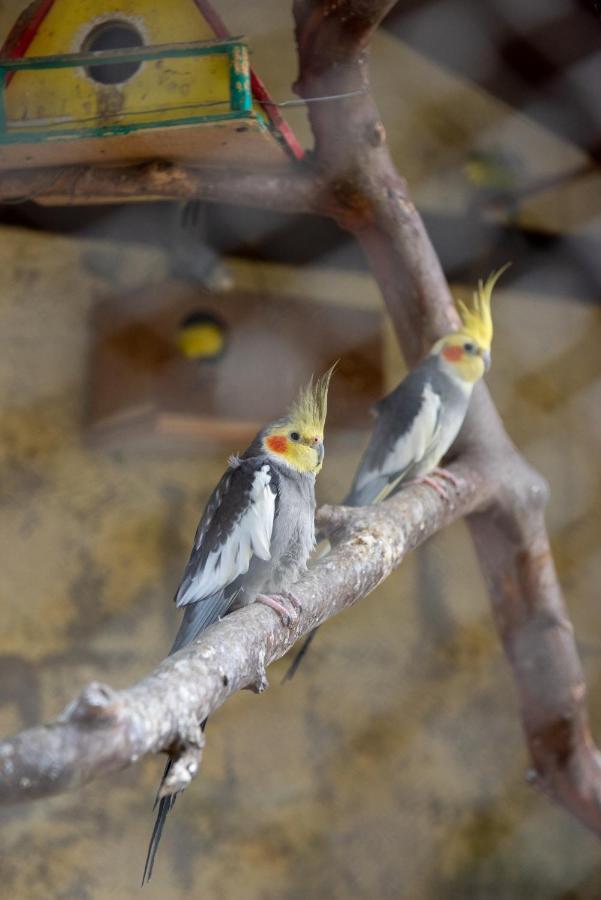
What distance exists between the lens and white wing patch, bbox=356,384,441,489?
128cm

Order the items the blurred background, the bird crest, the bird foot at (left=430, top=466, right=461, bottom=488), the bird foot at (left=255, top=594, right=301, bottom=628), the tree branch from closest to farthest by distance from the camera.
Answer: the bird foot at (left=255, top=594, right=301, bottom=628) < the bird crest < the tree branch < the bird foot at (left=430, top=466, right=461, bottom=488) < the blurred background

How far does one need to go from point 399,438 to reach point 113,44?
22.8 inches

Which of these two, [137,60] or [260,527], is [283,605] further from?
[137,60]

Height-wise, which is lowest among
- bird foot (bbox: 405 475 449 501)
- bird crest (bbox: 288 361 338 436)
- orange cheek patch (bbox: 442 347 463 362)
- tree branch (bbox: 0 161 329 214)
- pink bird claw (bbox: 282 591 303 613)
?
bird foot (bbox: 405 475 449 501)

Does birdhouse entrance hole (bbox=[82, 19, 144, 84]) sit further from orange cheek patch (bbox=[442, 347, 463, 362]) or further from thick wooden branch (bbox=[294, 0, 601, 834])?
orange cheek patch (bbox=[442, 347, 463, 362])

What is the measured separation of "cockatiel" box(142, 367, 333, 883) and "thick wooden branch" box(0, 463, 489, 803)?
0.04 metres

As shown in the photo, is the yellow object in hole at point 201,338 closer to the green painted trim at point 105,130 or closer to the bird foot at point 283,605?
the green painted trim at point 105,130

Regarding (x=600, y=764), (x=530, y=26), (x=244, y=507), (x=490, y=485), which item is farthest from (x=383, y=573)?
(x=530, y=26)

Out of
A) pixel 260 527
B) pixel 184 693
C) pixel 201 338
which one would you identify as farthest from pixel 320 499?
pixel 184 693

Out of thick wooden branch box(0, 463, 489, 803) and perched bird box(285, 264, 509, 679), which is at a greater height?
thick wooden branch box(0, 463, 489, 803)

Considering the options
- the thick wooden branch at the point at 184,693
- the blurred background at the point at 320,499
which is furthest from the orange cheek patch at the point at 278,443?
the blurred background at the point at 320,499

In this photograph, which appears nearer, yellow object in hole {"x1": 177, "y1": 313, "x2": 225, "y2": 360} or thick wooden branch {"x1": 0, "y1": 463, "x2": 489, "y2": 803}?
thick wooden branch {"x1": 0, "y1": 463, "x2": 489, "y2": 803}

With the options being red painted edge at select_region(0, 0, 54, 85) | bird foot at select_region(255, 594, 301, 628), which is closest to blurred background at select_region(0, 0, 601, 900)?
red painted edge at select_region(0, 0, 54, 85)

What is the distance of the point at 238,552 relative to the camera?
862mm
